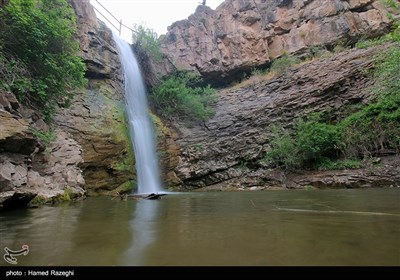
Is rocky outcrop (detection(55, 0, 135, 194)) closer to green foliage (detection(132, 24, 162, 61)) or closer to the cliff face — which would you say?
the cliff face

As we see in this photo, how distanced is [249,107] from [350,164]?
7.69 m

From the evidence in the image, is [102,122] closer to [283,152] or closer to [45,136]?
[45,136]

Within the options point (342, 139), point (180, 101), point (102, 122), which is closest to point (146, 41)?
point (180, 101)

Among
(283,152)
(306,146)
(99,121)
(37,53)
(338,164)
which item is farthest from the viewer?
(283,152)

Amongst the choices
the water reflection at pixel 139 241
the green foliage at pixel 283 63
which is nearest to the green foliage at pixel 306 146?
the green foliage at pixel 283 63

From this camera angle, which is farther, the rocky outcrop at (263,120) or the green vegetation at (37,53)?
the rocky outcrop at (263,120)

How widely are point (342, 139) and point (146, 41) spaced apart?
16.5m

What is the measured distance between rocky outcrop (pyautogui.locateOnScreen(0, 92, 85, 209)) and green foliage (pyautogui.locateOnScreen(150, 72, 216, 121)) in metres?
10.4

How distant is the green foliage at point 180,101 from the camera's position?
65.1ft

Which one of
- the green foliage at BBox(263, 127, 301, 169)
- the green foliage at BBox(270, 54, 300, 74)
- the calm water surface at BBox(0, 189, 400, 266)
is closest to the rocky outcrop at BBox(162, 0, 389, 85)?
the green foliage at BBox(270, 54, 300, 74)

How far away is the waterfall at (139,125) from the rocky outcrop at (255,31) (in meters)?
3.91

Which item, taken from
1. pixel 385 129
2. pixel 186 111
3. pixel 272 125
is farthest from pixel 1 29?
pixel 385 129

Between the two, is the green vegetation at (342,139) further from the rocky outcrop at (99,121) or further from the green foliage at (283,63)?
the rocky outcrop at (99,121)

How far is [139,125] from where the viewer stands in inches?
679
